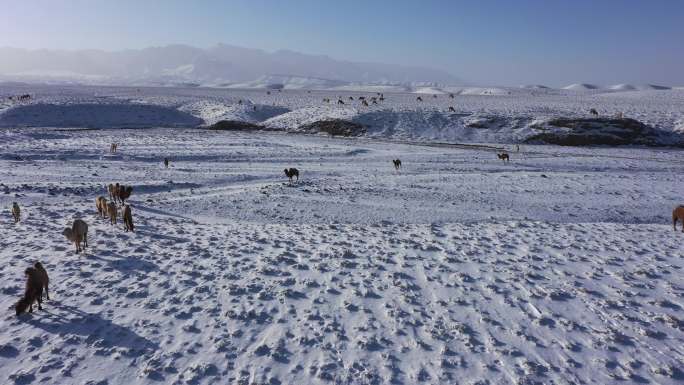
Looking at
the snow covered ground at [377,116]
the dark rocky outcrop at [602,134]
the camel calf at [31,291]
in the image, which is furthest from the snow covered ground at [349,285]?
the snow covered ground at [377,116]

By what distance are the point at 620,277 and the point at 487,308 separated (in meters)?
4.16

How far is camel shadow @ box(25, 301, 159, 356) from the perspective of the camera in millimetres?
7508

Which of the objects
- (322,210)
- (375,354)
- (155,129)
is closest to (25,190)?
(322,210)

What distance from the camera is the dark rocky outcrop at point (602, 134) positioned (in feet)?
128

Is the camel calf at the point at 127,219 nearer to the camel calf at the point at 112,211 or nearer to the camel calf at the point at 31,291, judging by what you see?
the camel calf at the point at 112,211

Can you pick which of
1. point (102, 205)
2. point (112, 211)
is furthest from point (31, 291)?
point (102, 205)

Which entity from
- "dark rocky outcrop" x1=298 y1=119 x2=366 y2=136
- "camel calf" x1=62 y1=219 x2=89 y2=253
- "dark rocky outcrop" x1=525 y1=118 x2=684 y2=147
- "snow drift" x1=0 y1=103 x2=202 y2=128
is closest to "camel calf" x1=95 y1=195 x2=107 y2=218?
"camel calf" x1=62 y1=219 x2=89 y2=253

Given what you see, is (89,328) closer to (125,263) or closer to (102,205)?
(125,263)

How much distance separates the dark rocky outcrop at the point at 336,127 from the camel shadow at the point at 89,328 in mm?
37382

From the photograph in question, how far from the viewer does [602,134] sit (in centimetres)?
4009

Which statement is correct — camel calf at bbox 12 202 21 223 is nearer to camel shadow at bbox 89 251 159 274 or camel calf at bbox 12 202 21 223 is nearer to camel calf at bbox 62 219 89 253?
camel calf at bbox 62 219 89 253

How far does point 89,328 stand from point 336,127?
3898 cm

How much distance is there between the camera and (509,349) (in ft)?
25.0

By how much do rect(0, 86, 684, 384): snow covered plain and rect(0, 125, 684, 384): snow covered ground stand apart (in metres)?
0.05
